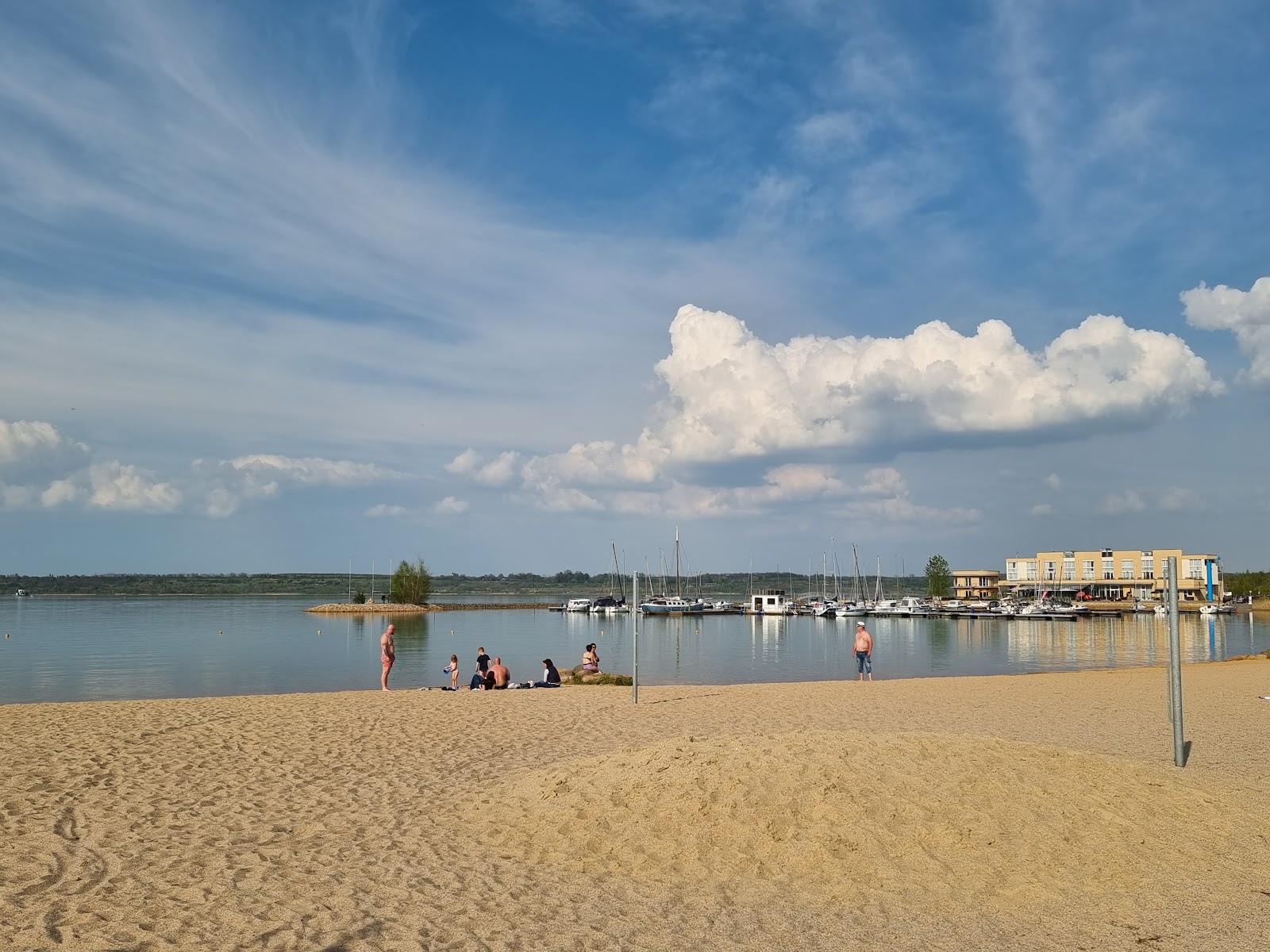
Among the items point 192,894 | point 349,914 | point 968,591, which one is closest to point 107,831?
point 192,894

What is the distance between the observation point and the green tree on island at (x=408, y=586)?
4975 inches

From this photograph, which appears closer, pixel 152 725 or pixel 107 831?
pixel 107 831

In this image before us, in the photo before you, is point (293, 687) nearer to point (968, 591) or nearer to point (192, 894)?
point (192, 894)

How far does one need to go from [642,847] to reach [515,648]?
158ft

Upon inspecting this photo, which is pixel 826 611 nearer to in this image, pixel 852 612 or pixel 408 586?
pixel 852 612

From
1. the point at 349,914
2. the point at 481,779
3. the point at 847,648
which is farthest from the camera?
the point at 847,648

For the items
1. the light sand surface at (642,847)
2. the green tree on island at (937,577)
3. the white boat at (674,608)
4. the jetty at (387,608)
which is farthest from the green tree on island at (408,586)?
the light sand surface at (642,847)

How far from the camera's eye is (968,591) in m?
154

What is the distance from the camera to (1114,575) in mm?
139125

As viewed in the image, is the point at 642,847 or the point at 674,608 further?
the point at 674,608

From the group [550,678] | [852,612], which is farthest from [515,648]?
[852,612]

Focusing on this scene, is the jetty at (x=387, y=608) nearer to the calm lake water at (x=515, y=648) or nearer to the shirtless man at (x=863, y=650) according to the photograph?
the calm lake water at (x=515, y=648)

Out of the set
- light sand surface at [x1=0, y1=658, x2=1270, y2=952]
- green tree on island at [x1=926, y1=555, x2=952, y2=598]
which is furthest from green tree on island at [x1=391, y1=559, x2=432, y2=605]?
light sand surface at [x1=0, y1=658, x2=1270, y2=952]

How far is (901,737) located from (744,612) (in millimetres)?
105198
